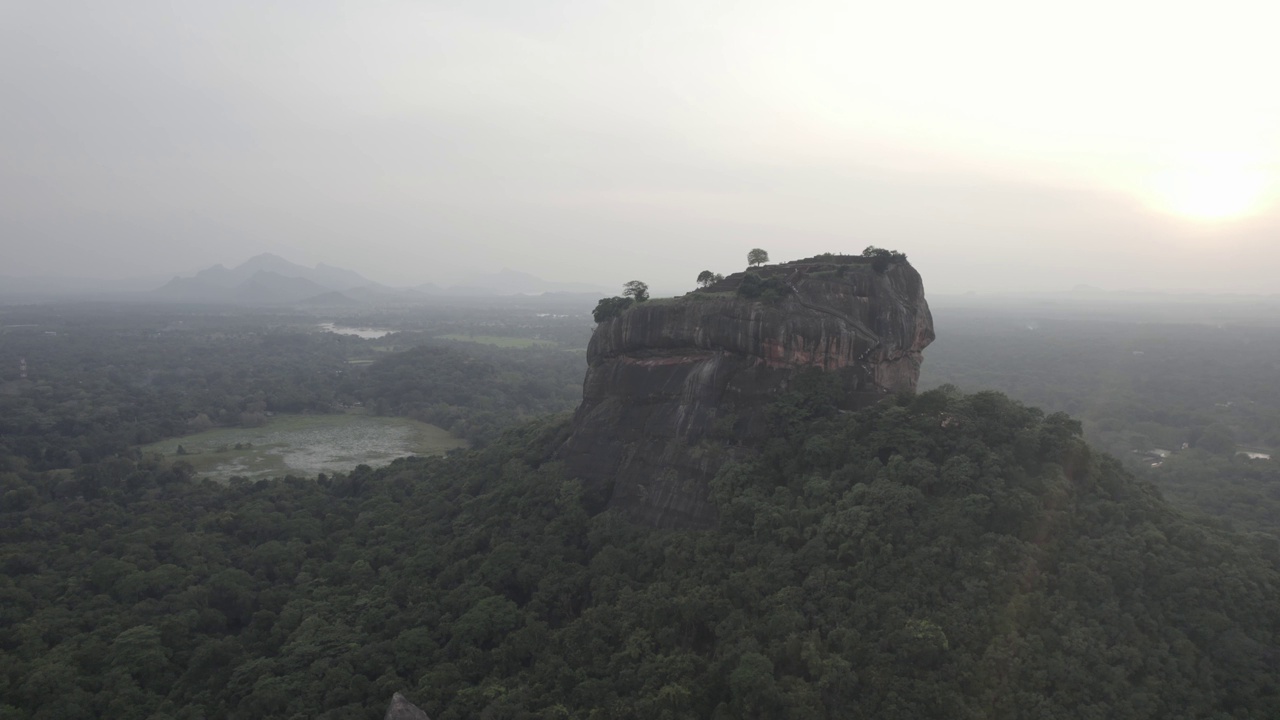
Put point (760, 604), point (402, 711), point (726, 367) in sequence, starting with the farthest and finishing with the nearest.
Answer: point (726, 367) → point (760, 604) → point (402, 711)

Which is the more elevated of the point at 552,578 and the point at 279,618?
the point at 552,578

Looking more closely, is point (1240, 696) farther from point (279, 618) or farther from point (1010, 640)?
point (279, 618)

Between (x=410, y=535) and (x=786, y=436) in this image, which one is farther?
(x=410, y=535)

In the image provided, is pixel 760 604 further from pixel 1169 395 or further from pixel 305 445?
pixel 1169 395

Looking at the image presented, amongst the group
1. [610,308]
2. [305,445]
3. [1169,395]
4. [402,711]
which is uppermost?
[610,308]

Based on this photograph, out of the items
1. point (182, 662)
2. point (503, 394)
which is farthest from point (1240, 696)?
point (503, 394)

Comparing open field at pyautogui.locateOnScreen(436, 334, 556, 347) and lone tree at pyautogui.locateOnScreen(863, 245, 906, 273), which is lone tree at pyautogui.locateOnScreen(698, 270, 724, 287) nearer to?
lone tree at pyautogui.locateOnScreen(863, 245, 906, 273)

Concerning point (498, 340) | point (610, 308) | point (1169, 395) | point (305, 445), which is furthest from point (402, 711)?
point (498, 340)
